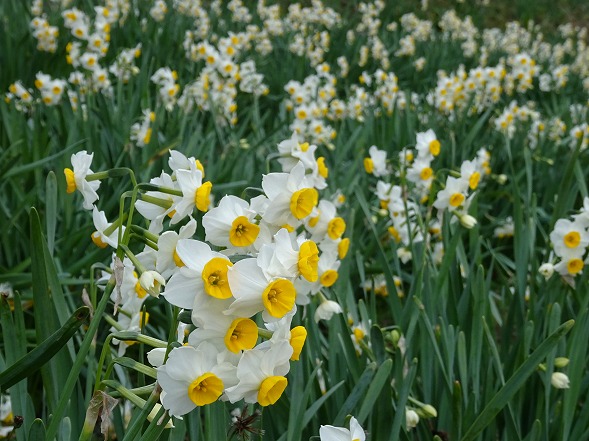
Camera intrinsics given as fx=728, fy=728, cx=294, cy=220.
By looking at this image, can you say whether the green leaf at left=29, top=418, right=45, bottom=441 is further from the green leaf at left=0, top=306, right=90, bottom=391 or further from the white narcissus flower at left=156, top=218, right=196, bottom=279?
the white narcissus flower at left=156, top=218, right=196, bottom=279

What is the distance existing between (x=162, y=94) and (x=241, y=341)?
9.62ft

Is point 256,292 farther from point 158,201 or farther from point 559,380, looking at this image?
point 559,380

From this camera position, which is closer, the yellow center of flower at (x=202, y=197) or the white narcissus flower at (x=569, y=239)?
the yellow center of flower at (x=202, y=197)

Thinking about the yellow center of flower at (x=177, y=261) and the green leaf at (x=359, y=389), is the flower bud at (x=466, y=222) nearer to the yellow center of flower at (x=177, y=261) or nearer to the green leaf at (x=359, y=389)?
the green leaf at (x=359, y=389)

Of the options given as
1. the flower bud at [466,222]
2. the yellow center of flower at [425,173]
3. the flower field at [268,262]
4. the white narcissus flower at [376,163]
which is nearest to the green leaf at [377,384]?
the flower field at [268,262]

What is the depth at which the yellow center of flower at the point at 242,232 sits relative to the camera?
0.98m

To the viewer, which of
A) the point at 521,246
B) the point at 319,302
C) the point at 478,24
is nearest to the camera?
the point at 319,302

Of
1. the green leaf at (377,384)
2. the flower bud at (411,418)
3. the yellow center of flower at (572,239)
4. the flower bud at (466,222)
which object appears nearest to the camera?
the green leaf at (377,384)

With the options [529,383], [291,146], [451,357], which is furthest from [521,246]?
[291,146]

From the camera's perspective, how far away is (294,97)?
416 centimetres

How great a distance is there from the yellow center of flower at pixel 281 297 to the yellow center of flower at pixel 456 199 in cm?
122

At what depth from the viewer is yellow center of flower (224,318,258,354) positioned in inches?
32.6

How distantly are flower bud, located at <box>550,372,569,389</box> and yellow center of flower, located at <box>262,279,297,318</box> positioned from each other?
3.29 ft

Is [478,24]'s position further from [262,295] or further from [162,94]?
[262,295]
